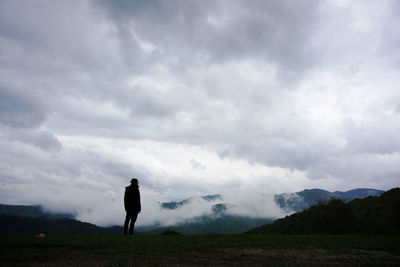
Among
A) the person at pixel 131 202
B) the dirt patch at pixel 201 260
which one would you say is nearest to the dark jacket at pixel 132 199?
the person at pixel 131 202

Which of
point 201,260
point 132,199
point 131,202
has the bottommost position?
point 201,260

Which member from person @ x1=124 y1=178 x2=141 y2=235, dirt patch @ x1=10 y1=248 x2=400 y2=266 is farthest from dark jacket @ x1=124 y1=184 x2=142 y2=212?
dirt patch @ x1=10 y1=248 x2=400 y2=266

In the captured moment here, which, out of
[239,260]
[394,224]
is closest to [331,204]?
[394,224]

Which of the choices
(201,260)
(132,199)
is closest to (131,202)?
(132,199)

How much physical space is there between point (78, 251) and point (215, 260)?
4.33 m

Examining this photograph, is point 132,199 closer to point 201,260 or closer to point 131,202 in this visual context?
A: point 131,202

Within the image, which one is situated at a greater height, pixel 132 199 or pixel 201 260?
pixel 132 199

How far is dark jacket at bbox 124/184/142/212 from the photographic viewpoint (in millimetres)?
16828

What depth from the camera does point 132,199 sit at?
55.6ft

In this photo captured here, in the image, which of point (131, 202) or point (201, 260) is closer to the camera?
point (201, 260)

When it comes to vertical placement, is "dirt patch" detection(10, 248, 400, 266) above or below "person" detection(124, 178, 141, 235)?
below

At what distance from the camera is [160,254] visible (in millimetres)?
8164

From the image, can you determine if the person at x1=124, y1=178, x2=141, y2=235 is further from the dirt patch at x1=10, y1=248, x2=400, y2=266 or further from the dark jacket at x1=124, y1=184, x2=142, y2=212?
the dirt patch at x1=10, y1=248, x2=400, y2=266

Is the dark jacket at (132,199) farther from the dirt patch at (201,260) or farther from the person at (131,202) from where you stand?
the dirt patch at (201,260)
